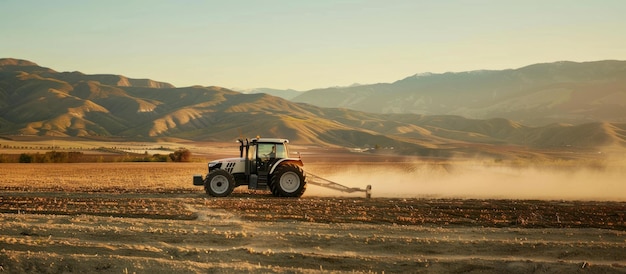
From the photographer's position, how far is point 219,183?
2986 centimetres

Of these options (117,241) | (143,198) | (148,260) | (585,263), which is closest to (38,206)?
(143,198)

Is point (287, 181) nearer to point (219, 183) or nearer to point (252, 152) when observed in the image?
point (252, 152)

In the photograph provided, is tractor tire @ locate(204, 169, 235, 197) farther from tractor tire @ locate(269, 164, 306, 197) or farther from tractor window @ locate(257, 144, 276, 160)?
tractor tire @ locate(269, 164, 306, 197)

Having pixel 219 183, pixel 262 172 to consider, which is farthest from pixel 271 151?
pixel 219 183

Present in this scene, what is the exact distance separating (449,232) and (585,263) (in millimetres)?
5525

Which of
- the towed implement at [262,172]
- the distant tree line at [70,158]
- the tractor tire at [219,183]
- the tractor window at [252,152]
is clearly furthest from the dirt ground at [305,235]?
the distant tree line at [70,158]

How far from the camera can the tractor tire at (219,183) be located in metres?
29.6

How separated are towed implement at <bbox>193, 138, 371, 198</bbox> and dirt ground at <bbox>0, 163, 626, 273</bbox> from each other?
2.22ft

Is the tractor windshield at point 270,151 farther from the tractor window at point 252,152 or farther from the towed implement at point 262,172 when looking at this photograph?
the tractor window at point 252,152

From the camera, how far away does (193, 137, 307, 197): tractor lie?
95.0 feet

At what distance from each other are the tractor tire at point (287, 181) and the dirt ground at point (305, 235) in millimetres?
614

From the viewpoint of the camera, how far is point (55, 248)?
16.2 meters

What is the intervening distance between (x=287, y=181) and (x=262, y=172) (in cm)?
122

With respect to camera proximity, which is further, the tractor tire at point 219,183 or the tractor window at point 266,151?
the tractor tire at point 219,183
